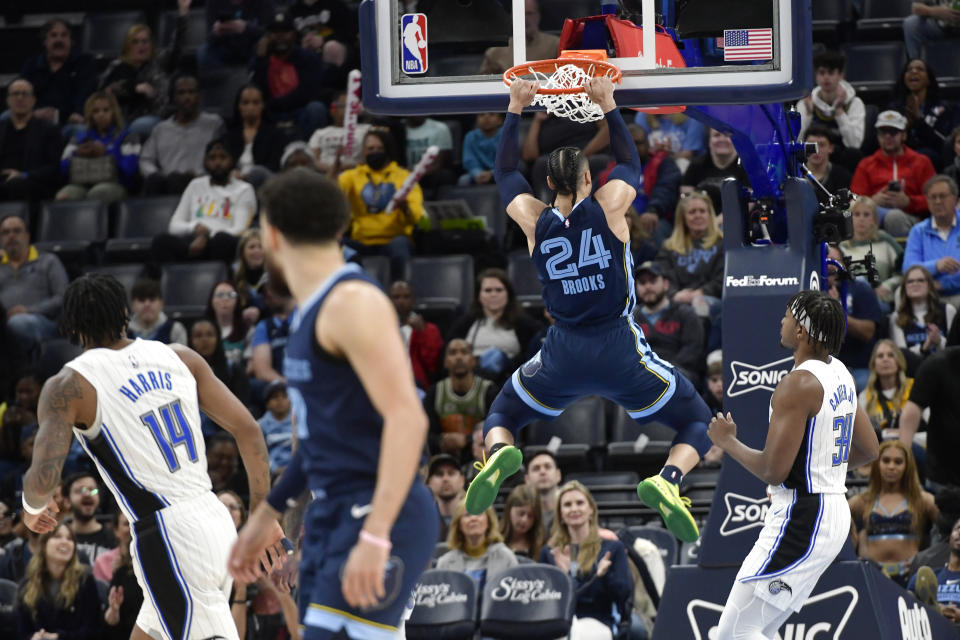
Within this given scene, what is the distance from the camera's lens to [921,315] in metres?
12.5

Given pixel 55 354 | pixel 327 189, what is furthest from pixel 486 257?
pixel 327 189

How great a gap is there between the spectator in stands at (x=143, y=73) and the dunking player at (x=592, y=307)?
10143 millimetres

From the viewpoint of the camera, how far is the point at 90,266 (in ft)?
50.9

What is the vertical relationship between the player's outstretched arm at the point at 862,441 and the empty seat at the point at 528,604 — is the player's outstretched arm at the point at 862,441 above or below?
above

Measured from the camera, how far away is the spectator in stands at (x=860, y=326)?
12.3 meters

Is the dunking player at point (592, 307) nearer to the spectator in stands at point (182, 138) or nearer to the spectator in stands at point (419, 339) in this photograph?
the spectator in stands at point (419, 339)

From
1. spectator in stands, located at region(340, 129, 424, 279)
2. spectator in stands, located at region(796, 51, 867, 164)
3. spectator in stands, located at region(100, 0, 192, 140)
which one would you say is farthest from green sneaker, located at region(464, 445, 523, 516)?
spectator in stands, located at region(100, 0, 192, 140)

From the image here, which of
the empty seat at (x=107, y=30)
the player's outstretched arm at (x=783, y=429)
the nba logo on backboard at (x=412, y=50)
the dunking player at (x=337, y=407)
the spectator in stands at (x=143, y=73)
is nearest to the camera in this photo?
the dunking player at (x=337, y=407)

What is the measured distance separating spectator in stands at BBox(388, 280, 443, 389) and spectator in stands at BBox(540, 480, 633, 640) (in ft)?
9.25

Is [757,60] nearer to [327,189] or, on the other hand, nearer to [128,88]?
[327,189]

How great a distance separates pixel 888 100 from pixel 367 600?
12.2m

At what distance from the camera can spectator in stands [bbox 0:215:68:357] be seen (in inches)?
585

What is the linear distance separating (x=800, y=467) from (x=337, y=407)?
3327 millimetres

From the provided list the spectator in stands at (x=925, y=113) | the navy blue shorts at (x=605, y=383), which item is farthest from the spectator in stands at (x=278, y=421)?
the spectator in stands at (x=925, y=113)
